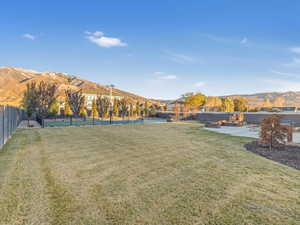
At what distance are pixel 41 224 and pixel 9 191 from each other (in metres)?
1.24

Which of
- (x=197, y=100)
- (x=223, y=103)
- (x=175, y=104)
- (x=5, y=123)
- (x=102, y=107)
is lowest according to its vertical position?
(x=5, y=123)

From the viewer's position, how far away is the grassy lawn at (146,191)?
2105 millimetres

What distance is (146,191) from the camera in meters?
2.78

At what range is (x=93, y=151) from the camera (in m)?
5.44

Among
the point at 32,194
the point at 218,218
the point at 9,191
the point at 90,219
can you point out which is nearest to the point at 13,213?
the point at 32,194

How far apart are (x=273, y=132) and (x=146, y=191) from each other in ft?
19.0

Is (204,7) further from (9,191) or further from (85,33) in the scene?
(9,191)

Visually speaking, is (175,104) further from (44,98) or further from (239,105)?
(44,98)

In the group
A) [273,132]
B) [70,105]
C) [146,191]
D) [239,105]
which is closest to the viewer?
[146,191]

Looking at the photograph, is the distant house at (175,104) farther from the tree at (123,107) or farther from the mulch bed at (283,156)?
the mulch bed at (283,156)

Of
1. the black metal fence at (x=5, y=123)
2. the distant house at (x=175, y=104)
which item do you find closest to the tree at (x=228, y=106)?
the distant house at (x=175, y=104)

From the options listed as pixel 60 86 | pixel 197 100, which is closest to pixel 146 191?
pixel 197 100

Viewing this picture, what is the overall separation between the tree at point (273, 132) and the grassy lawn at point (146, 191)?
2.07 metres

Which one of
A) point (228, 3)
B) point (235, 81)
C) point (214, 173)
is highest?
point (228, 3)
